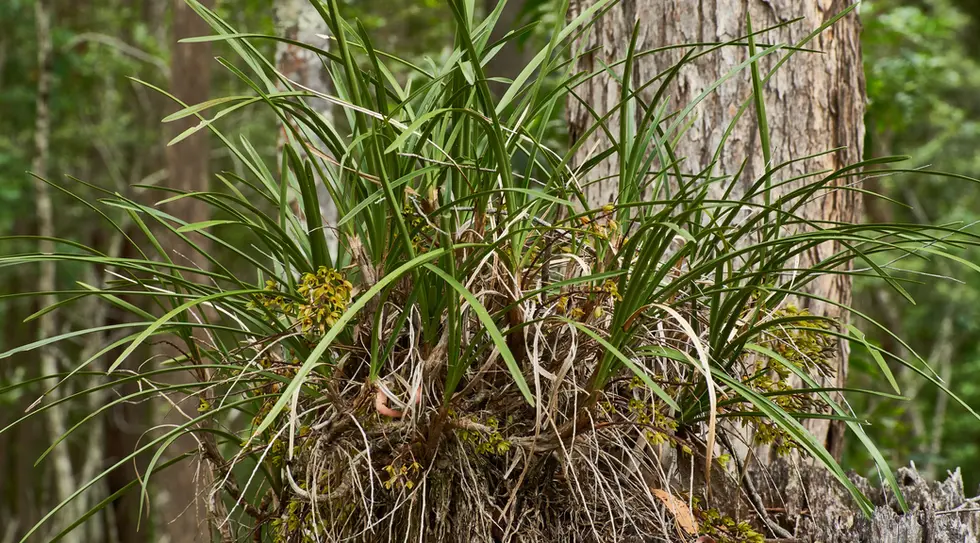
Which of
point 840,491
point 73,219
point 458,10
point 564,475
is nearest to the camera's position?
point 458,10

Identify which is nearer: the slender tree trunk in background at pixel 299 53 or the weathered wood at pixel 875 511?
the weathered wood at pixel 875 511

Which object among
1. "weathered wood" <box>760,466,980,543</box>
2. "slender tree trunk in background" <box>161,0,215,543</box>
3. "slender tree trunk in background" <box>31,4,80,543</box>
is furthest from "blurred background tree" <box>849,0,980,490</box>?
"slender tree trunk in background" <box>31,4,80,543</box>

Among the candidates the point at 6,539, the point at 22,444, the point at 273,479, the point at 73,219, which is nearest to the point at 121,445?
the point at 22,444

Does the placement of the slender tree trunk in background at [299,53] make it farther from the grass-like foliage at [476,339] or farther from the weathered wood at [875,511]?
the weathered wood at [875,511]

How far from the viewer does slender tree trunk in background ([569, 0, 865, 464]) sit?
182 centimetres

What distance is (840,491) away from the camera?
155 cm

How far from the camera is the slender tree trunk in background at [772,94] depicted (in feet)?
5.98

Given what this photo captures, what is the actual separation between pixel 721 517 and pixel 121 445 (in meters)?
12.6

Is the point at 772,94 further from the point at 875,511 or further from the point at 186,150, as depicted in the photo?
the point at 186,150

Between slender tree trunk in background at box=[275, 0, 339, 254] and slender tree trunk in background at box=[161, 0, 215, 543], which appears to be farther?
slender tree trunk in background at box=[161, 0, 215, 543]

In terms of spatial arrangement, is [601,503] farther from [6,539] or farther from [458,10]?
[6,539]

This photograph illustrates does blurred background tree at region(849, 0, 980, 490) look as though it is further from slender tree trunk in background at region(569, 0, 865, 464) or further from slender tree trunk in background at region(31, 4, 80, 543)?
slender tree trunk in background at region(31, 4, 80, 543)

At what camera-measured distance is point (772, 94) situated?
1845 mm

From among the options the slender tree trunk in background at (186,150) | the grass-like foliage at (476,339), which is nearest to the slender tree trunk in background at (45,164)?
the slender tree trunk in background at (186,150)
